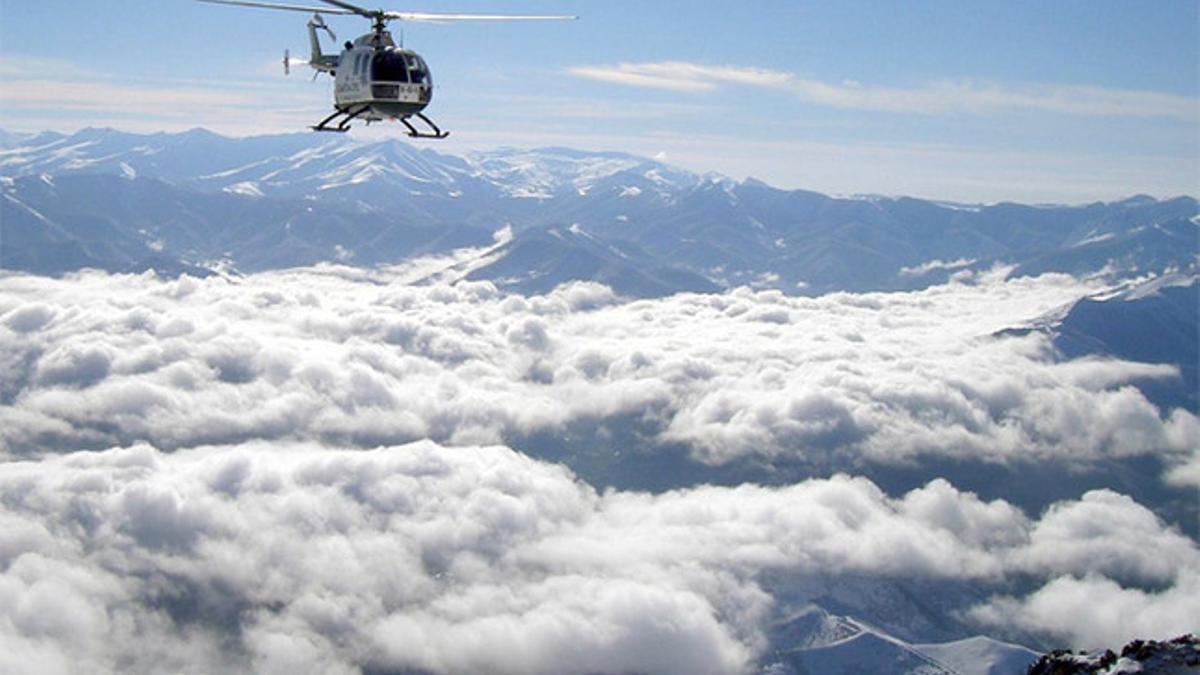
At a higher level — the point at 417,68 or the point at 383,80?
the point at 417,68

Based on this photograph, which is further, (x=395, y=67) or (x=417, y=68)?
(x=417, y=68)

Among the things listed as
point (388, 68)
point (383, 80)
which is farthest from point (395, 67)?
point (383, 80)

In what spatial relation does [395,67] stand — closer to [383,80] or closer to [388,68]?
[388,68]

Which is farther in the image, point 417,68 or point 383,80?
point 417,68

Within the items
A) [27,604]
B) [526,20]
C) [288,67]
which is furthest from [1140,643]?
[27,604]

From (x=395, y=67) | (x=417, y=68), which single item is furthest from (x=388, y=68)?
(x=417, y=68)

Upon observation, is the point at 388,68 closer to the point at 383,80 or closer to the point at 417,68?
the point at 383,80
